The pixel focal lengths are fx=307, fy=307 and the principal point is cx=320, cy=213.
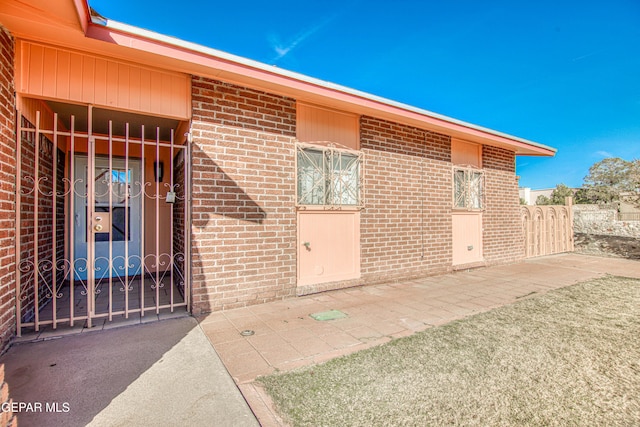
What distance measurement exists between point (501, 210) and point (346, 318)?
241 inches

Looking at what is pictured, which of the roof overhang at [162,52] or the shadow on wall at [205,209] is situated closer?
the roof overhang at [162,52]

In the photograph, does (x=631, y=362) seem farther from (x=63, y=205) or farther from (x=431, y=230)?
(x=63, y=205)

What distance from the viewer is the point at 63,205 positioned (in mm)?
4980

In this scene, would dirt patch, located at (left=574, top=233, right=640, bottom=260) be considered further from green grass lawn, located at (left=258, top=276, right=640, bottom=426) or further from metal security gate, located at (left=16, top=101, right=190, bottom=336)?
metal security gate, located at (left=16, top=101, right=190, bottom=336)

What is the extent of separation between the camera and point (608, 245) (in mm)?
10000

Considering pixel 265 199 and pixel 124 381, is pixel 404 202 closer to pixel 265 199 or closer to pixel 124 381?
pixel 265 199

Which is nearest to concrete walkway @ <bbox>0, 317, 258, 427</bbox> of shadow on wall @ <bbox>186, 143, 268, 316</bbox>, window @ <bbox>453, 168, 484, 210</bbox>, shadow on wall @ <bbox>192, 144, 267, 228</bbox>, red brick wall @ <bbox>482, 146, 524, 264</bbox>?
shadow on wall @ <bbox>186, 143, 268, 316</bbox>

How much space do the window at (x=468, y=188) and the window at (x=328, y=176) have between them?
9.26 ft

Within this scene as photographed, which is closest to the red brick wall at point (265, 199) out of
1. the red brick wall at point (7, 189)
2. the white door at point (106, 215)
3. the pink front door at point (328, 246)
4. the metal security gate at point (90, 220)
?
the pink front door at point (328, 246)

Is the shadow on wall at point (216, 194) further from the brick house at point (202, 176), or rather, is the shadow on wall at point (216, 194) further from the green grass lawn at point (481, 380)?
the green grass lawn at point (481, 380)

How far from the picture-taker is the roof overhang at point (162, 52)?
2604mm

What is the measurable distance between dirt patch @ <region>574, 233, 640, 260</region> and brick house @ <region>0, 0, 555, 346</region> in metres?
5.75

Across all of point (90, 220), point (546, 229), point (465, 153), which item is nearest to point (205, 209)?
point (90, 220)

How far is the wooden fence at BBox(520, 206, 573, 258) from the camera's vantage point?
8.75 metres
